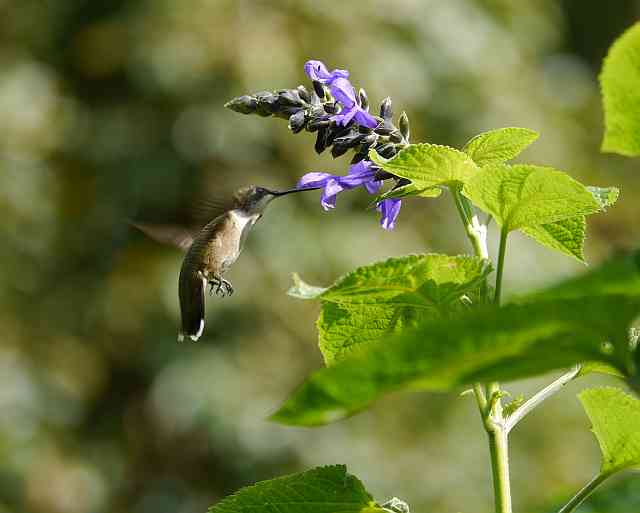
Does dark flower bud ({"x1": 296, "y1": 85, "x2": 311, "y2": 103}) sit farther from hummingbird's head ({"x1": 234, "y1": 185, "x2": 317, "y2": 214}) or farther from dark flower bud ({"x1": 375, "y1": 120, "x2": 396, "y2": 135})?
hummingbird's head ({"x1": 234, "y1": 185, "x2": 317, "y2": 214})

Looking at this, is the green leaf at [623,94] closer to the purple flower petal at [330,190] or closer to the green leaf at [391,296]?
the green leaf at [391,296]

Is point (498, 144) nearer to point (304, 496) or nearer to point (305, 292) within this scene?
point (305, 292)

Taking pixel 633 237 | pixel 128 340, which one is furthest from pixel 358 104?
pixel 633 237

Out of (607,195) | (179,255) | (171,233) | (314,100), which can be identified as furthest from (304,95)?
(179,255)

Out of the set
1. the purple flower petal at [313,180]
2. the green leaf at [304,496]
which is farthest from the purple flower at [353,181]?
the green leaf at [304,496]

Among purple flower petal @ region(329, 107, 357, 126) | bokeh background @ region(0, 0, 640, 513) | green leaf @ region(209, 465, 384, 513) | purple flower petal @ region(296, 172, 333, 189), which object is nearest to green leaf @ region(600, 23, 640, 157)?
green leaf @ region(209, 465, 384, 513)
